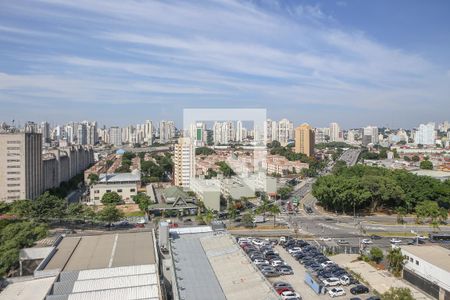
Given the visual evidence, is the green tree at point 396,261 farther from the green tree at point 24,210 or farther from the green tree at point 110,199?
the green tree at point 110,199

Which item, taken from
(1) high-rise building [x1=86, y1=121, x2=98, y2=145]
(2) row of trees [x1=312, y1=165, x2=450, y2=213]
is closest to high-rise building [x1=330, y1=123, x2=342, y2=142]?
(1) high-rise building [x1=86, y1=121, x2=98, y2=145]

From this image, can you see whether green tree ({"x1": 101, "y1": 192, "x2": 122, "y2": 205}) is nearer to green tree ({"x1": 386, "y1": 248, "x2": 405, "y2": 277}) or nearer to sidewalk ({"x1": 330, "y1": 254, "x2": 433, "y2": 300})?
sidewalk ({"x1": 330, "y1": 254, "x2": 433, "y2": 300})

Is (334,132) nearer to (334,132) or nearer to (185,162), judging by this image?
(334,132)

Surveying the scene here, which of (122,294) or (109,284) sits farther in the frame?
(109,284)

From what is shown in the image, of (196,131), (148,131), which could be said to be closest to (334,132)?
(148,131)

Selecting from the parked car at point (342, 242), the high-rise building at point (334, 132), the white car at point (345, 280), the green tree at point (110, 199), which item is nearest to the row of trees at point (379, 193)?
the parked car at point (342, 242)

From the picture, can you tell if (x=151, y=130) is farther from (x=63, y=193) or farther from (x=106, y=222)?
(x=106, y=222)
